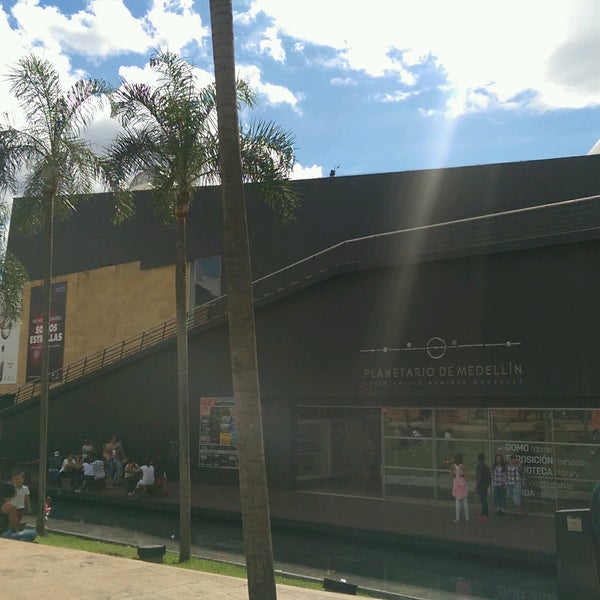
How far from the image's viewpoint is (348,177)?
84.5ft

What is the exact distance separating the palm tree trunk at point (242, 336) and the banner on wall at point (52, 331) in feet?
96.2

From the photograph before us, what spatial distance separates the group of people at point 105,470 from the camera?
1984 cm

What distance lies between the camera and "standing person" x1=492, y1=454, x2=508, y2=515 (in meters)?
16.7

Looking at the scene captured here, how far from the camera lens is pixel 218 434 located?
22.6 meters

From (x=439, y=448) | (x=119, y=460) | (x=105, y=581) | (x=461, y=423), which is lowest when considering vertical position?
(x=105, y=581)

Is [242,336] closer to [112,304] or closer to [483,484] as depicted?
[483,484]

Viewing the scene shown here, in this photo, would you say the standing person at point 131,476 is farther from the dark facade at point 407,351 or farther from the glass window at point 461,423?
the glass window at point 461,423

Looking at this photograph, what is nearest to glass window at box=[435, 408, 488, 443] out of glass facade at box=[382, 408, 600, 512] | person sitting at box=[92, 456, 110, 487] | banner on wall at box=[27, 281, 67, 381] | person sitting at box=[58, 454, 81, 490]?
glass facade at box=[382, 408, 600, 512]

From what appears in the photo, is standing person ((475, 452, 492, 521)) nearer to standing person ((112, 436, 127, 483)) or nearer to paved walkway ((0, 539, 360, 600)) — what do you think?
paved walkway ((0, 539, 360, 600))

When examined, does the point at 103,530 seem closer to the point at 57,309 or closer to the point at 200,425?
the point at 200,425

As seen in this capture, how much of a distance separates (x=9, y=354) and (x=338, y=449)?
2359cm

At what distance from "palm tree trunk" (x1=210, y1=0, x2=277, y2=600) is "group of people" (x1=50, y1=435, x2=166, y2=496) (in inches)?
568

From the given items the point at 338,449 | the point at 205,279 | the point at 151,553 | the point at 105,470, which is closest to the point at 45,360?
the point at 151,553

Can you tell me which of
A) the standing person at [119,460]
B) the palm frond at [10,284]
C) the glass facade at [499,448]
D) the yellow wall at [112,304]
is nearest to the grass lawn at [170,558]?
the standing person at [119,460]
